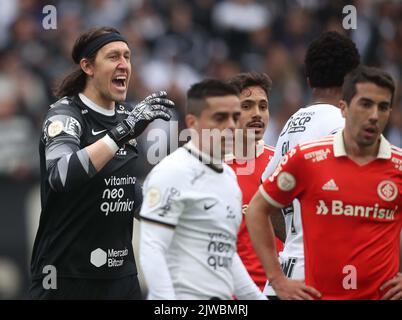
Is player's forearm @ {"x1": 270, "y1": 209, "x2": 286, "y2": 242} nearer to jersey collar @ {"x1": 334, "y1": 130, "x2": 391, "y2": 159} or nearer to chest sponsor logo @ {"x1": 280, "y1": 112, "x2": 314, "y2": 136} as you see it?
chest sponsor logo @ {"x1": 280, "y1": 112, "x2": 314, "y2": 136}

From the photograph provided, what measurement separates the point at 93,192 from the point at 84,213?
163 millimetres

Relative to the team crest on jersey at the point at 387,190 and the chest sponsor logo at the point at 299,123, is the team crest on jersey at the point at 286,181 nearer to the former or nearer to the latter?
the team crest on jersey at the point at 387,190

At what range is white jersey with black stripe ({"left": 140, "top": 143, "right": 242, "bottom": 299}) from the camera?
6070 millimetres

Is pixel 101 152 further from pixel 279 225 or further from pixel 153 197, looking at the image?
pixel 279 225

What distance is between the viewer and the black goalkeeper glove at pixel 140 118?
740 cm

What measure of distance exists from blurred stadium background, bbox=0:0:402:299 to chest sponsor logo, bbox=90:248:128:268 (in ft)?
19.3

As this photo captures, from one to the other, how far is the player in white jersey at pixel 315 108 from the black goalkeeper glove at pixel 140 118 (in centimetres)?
93

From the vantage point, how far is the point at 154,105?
753 centimetres

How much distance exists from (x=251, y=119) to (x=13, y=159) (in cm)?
547

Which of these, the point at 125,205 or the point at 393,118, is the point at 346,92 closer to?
the point at 125,205

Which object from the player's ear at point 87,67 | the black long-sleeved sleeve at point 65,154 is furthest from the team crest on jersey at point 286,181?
the player's ear at point 87,67

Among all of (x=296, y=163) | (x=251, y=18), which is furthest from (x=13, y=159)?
(x=296, y=163)
